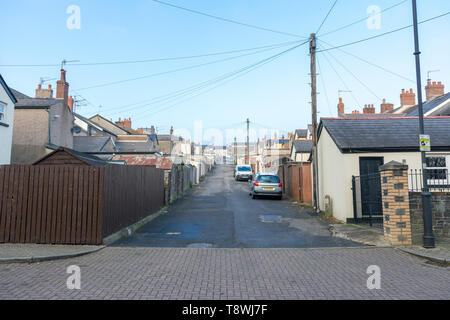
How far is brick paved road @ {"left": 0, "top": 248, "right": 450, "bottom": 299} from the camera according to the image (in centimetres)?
478

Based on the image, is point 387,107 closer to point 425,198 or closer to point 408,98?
point 408,98

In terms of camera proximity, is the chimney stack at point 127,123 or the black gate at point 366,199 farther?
the chimney stack at point 127,123

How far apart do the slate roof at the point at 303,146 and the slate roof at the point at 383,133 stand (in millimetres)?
15994

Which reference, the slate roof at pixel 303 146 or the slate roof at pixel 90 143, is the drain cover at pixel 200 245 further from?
the slate roof at pixel 90 143

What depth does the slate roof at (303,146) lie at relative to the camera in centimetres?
3039

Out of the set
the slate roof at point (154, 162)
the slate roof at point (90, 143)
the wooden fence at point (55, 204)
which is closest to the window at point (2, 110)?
the wooden fence at point (55, 204)

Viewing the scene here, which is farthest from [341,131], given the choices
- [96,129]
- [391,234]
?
[96,129]

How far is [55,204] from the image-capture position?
8.06 meters

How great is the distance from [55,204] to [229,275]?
5.33 metres

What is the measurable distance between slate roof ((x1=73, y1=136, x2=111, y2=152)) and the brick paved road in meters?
25.0

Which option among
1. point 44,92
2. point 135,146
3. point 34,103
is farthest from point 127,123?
point 34,103

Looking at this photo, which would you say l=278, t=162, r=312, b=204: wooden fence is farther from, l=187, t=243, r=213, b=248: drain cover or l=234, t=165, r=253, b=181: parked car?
l=234, t=165, r=253, b=181: parked car
